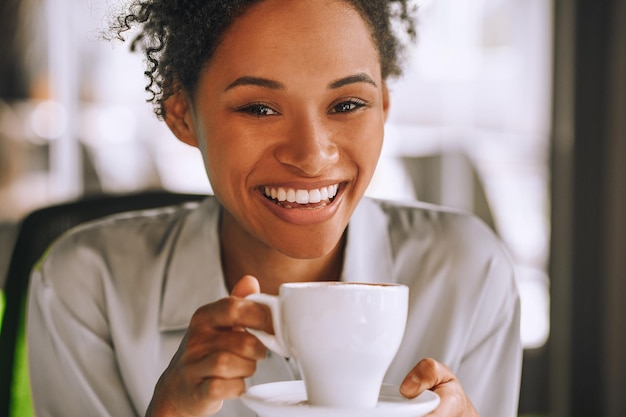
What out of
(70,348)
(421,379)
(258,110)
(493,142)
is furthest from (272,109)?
(493,142)

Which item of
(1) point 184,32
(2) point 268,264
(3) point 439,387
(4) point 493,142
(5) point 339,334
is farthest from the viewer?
(4) point 493,142

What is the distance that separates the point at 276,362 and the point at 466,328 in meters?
0.30

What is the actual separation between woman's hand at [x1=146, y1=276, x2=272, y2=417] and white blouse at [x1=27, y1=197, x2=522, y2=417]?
0.34 meters

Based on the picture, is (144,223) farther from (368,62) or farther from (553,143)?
(553,143)

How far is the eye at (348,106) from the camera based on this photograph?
1043 millimetres

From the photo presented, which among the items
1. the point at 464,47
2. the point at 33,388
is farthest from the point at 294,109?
the point at 464,47

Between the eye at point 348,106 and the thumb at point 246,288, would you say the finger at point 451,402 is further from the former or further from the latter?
the eye at point 348,106

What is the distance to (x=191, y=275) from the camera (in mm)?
1229

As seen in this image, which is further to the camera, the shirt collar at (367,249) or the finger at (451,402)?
the shirt collar at (367,249)

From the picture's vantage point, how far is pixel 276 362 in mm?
1144

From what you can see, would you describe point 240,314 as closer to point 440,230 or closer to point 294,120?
point 294,120

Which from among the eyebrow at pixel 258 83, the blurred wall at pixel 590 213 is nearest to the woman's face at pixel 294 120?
the eyebrow at pixel 258 83

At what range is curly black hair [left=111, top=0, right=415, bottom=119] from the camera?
42.4 inches

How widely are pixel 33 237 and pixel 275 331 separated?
73cm
